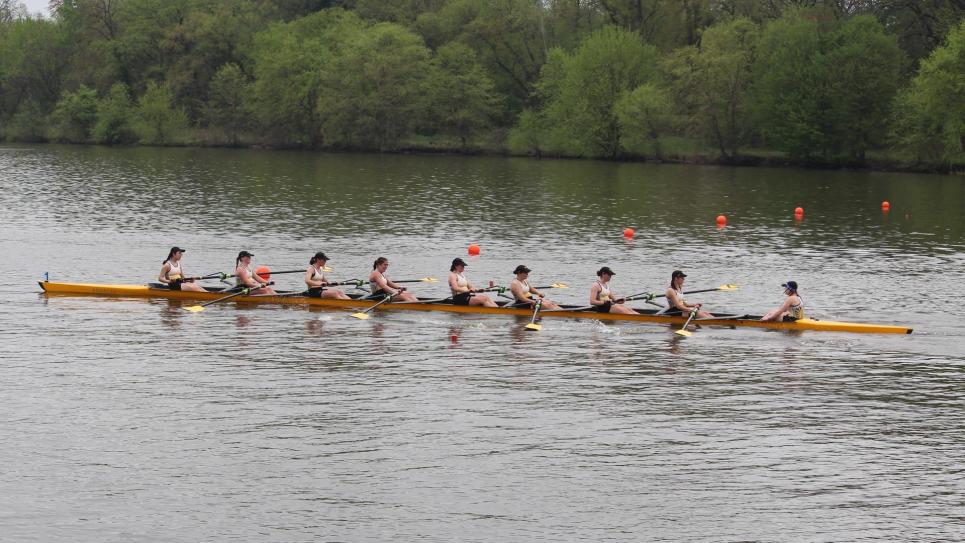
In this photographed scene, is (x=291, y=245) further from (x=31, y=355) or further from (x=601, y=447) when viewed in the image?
(x=601, y=447)

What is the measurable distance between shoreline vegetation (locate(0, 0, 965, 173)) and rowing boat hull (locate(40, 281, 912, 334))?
48.9m

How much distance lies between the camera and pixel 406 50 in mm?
98000

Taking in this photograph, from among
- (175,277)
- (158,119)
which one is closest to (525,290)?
(175,277)

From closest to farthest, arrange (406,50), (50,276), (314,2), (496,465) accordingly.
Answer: (496,465) → (50,276) → (406,50) → (314,2)

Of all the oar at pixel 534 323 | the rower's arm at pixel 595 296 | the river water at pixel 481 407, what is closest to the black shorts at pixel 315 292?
the river water at pixel 481 407

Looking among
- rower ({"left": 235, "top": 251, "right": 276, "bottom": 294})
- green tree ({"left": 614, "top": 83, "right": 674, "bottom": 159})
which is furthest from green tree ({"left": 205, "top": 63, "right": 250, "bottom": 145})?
rower ({"left": 235, "top": 251, "right": 276, "bottom": 294})

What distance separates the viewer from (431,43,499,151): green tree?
98.2m

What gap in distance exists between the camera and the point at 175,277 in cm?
3033

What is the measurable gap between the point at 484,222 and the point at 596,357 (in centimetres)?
2639

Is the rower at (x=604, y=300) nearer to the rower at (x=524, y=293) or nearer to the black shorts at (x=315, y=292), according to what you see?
the rower at (x=524, y=293)

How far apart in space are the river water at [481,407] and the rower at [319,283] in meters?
0.53

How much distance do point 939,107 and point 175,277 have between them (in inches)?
2171

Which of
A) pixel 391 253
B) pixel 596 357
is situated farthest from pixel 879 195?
pixel 596 357

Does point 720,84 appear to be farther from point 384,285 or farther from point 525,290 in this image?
point 384,285
